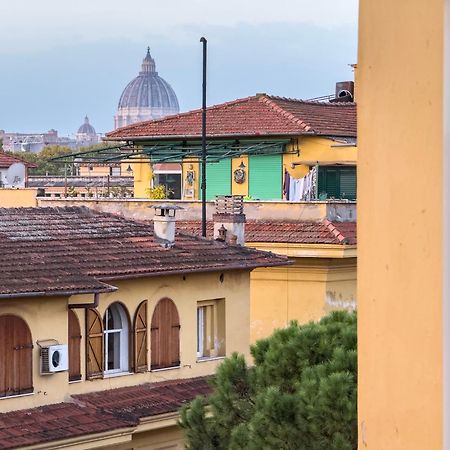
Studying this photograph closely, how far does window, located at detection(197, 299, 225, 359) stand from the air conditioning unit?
3.91 meters

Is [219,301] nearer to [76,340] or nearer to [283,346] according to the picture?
[76,340]

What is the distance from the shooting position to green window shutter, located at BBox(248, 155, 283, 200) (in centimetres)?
3656

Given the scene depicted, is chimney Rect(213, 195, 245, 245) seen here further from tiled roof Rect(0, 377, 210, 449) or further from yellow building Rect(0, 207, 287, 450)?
tiled roof Rect(0, 377, 210, 449)

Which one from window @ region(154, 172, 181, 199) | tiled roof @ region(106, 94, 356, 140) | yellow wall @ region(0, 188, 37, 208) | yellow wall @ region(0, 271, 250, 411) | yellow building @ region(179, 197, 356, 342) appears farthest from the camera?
yellow wall @ region(0, 188, 37, 208)

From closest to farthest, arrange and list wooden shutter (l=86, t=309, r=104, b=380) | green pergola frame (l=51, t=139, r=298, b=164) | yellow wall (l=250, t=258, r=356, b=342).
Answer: wooden shutter (l=86, t=309, r=104, b=380) → yellow wall (l=250, t=258, r=356, b=342) → green pergola frame (l=51, t=139, r=298, b=164)

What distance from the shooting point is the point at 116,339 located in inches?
848

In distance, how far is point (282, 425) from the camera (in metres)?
7.36

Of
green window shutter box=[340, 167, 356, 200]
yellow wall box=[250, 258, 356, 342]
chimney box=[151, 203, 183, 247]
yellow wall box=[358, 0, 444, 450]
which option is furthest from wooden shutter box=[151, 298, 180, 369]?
yellow wall box=[358, 0, 444, 450]

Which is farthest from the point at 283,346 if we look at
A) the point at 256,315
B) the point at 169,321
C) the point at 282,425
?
the point at 256,315

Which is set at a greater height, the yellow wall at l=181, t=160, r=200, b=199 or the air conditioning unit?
the yellow wall at l=181, t=160, r=200, b=199

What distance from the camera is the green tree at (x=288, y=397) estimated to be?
7.12 meters

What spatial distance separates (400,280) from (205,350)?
2136 cm

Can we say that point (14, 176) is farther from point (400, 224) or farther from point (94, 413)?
point (400, 224)

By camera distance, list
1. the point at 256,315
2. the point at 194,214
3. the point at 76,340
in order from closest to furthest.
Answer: the point at 76,340 → the point at 256,315 → the point at 194,214
